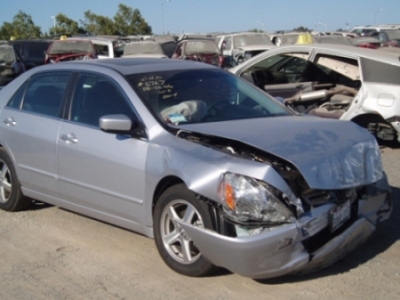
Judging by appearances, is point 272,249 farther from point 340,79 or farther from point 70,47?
point 70,47

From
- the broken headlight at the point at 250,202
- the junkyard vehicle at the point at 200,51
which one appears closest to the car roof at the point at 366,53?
the broken headlight at the point at 250,202

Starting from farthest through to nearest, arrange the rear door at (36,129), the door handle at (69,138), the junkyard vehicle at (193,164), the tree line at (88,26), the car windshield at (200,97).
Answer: the tree line at (88,26) → the rear door at (36,129) → the door handle at (69,138) → the car windshield at (200,97) → the junkyard vehicle at (193,164)

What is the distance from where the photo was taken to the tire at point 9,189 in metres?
6.28

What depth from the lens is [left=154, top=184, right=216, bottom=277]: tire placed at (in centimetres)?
439

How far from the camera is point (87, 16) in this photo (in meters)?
61.9

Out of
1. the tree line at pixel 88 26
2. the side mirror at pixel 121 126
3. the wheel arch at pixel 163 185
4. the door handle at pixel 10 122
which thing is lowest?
the tree line at pixel 88 26

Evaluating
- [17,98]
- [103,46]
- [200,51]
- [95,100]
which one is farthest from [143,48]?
[95,100]

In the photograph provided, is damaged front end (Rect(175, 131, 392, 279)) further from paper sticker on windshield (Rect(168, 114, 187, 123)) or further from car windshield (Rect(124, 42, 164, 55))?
car windshield (Rect(124, 42, 164, 55))

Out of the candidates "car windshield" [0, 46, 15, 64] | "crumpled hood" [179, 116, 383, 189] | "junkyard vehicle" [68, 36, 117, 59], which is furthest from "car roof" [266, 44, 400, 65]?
"car windshield" [0, 46, 15, 64]

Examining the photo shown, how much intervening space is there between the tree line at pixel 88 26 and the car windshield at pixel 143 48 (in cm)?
3782

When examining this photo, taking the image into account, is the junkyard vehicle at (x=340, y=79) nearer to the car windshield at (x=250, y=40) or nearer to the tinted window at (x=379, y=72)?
the tinted window at (x=379, y=72)

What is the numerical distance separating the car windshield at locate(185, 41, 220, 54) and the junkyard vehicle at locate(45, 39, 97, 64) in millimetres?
3033

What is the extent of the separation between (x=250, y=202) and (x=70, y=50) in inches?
614

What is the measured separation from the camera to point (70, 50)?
1881 centimetres
